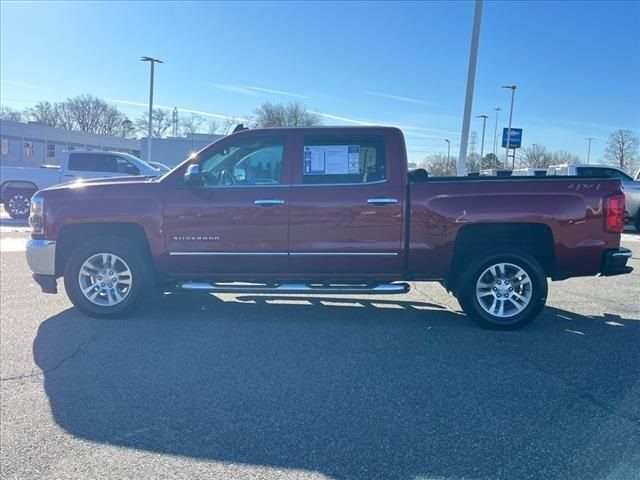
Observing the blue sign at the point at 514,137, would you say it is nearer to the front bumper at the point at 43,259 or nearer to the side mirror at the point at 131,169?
the side mirror at the point at 131,169

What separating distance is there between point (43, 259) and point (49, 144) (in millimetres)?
58054

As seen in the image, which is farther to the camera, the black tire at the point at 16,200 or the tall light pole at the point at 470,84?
the black tire at the point at 16,200

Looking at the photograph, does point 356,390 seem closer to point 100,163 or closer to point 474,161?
point 100,163

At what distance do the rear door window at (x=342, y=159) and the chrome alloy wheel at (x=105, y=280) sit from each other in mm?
2270

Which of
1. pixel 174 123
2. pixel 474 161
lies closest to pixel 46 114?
pixel 174 123

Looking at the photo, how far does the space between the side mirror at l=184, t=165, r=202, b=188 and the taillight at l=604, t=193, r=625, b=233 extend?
13.9 feet

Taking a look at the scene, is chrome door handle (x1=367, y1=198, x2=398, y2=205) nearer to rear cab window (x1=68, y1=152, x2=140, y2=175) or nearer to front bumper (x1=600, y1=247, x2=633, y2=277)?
front bumper (x1=600, y1=247, x2=633, y2=277)

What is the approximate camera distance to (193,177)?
5559 mm

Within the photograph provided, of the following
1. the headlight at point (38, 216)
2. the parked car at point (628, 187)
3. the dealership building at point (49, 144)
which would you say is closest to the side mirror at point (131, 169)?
the headlight at point (38, 216)

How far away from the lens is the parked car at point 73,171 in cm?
1592

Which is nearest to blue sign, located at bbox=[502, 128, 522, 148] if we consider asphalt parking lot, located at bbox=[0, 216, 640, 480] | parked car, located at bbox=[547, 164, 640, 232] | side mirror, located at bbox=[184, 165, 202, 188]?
parked car, located at bbox=[547, 164, 640, 232]

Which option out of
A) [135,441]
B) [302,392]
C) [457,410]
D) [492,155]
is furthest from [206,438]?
[492,155]

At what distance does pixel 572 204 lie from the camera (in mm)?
5465

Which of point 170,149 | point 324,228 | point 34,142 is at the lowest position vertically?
point 324,228
